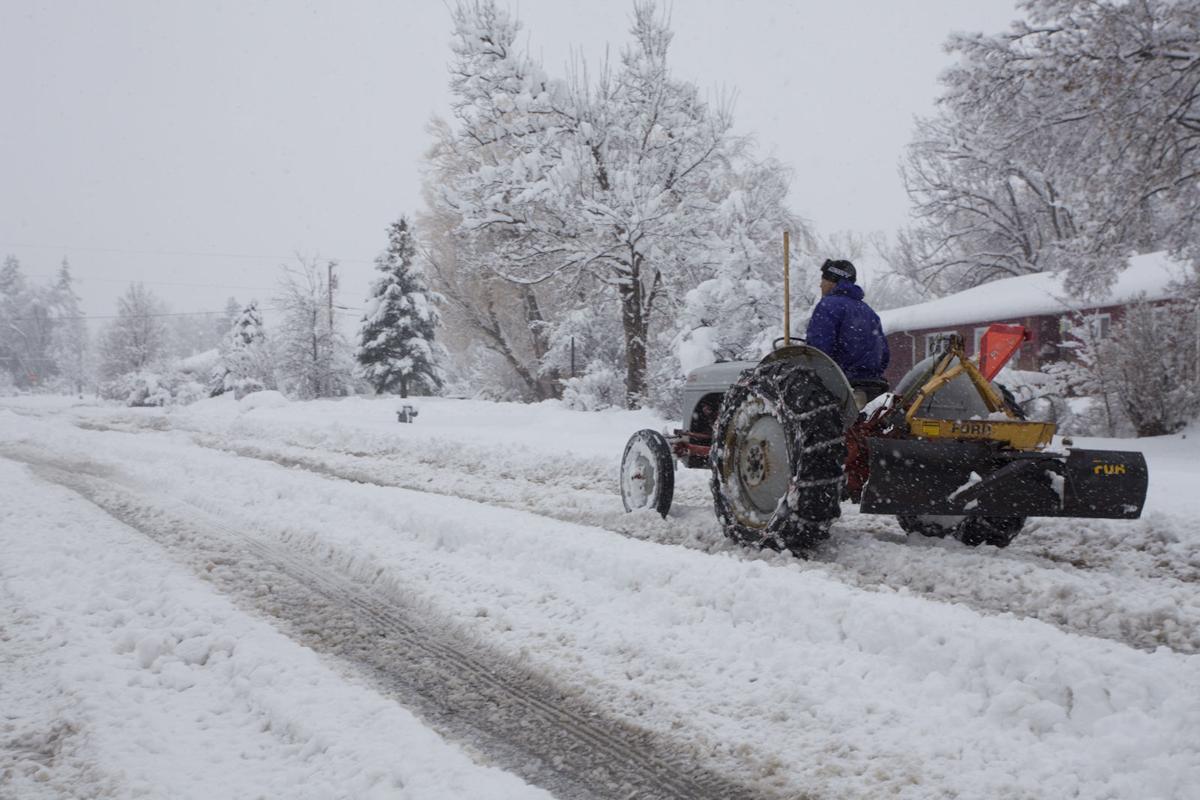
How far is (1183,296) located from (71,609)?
15.2 m

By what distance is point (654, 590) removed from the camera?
13.7 ft

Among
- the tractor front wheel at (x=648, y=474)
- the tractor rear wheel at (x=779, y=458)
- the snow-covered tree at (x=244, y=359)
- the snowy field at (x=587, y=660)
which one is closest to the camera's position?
the snowy field at (x=587, y=660)

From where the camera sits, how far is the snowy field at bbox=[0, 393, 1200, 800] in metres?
2.51

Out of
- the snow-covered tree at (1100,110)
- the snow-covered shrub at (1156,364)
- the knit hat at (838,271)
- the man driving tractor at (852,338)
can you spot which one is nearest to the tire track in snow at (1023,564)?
the man driving tractor at (852,338)

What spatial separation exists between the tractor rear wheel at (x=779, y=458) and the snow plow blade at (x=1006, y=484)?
0.85 feet

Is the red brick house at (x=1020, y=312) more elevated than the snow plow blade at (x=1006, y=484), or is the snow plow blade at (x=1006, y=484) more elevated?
the red brick house at (x=1020, y=312)

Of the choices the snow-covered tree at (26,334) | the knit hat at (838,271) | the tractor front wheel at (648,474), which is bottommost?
the tractor front wheel at (648,474)

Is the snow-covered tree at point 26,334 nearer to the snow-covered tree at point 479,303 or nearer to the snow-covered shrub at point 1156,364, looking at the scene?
the snow-covered tree at point 479,303

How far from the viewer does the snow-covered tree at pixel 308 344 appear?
151 ft

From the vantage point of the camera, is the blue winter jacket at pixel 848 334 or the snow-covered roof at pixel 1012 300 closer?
the blue winter jacket at pixel 848 334

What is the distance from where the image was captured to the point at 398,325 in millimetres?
39375

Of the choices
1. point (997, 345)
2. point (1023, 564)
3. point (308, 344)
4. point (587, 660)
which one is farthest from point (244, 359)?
point (1023, 564)

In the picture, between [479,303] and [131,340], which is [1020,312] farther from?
[131,340]

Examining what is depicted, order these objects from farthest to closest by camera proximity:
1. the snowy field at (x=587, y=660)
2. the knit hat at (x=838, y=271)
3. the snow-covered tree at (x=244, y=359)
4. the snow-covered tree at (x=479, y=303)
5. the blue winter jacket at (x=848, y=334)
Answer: the snow-covered tree at (x=244, y=359) → the snow-covered tree at (x=479, y=303) → the knit hat at (x=838, y=271) → the blue winter jacket at (x=848, y=334) → the snowy field at (x=587, y=660)
